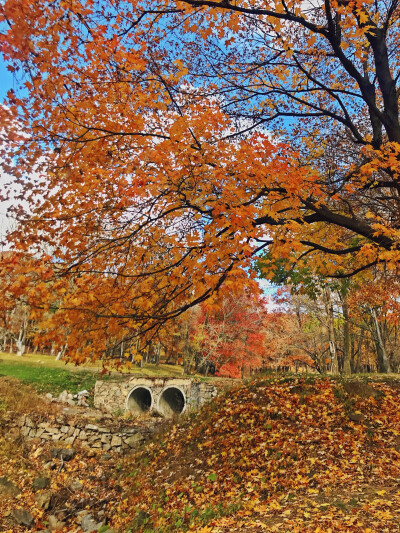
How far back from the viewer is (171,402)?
19.9 meters

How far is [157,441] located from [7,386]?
10327 mm

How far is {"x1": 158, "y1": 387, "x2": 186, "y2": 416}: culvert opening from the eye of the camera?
19.1 m

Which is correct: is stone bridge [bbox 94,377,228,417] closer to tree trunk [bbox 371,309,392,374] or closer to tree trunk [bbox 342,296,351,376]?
tree trunk [bbox 342,296,351,376]

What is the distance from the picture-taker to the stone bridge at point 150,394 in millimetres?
18141

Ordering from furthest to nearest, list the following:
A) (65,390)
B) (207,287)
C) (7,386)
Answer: (65,390), (7,386), (207,287)

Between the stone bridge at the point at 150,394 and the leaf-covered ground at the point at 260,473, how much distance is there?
7201 millimetres

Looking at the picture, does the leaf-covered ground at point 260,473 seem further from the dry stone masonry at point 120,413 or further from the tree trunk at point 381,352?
the tree trunk at point 381,352

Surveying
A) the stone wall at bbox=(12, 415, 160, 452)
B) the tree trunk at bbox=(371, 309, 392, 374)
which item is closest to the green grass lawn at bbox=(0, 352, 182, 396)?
the stone wall at bbox=(12, 415, 160, 452)

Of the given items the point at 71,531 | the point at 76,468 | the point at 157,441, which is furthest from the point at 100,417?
the point at 71,531

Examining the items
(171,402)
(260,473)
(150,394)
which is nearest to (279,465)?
(260,473)

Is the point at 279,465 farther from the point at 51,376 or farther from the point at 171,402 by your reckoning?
the point at 51,376

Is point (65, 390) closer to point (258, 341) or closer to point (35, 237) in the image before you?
point (258, 341)

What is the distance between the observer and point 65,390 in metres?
20.4

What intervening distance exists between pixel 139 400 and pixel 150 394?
81cm
